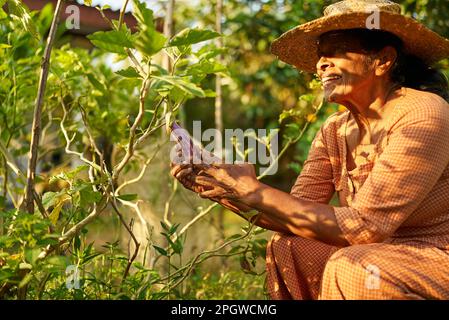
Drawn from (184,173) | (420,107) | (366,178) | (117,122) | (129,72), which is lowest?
(117,122)

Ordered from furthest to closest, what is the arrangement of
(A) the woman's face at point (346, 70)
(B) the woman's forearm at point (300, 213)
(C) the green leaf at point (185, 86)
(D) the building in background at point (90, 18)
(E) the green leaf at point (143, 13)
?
(D) the building in background at point (90, 18), (A) the woman's face at point (346, 70), (B) the woman's forearm at point (300, 213), (E) the green leaf at point (143, 13), (C) the green leaf at point (185, 86)

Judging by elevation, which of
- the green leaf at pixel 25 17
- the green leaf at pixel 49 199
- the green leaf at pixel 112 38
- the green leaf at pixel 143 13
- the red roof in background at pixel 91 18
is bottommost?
the red roof in background at pixel 91 18

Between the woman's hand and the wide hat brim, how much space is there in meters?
0.62

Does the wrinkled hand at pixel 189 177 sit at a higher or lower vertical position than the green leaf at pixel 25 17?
lower

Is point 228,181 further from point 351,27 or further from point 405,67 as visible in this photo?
point 405,67

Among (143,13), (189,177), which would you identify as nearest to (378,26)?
(189,177)

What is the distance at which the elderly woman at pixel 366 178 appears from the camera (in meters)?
2.27

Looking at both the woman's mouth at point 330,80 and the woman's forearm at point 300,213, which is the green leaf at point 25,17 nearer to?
the woman's forearm at point 300,213

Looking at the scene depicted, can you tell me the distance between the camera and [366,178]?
260cm

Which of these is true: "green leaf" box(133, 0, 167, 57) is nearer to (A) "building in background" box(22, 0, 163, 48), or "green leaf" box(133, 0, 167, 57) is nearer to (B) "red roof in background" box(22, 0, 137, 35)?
(A) "building in background" box(22, 0, 163, 48)

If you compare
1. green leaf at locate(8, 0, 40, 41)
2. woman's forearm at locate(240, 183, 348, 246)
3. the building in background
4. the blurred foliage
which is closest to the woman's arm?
woman's forearm at locate(240, 183, 348, 246)

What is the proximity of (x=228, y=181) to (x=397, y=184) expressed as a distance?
1.74ft

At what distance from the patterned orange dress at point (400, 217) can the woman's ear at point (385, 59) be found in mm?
109

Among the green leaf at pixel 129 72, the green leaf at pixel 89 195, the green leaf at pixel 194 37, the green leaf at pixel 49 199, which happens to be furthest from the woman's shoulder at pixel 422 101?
the green leaf at pixel 49 199
